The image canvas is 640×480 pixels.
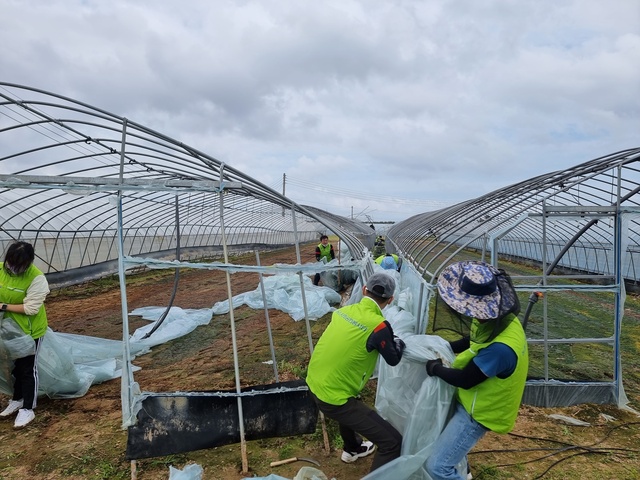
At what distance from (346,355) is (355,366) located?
0.11 m

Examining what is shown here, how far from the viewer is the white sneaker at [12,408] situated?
4452 millimetres

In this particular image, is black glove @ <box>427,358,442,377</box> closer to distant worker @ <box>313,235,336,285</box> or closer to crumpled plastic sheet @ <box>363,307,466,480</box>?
crumpled plastic sheet @ <box>363,307,466,480</box>

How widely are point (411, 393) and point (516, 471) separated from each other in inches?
56.5

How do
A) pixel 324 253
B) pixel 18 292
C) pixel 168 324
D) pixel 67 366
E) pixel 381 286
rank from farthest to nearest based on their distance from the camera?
pixel 324 253 → pixel 168 324 → pixel 67 366 → pixel 18 292 → pixel 381 286

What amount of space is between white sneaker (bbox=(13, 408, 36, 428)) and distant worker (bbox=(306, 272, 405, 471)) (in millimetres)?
3408

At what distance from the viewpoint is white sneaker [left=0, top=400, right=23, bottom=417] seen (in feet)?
14.6

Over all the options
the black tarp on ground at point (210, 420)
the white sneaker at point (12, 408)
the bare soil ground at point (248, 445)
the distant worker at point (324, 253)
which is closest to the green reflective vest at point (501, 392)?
the bare soil ground at point (248, 445)

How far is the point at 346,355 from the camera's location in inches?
113

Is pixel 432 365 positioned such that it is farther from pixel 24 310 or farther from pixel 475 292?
Answer: pixel 24 310

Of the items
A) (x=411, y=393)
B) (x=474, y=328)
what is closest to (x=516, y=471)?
(x=411, y=393)

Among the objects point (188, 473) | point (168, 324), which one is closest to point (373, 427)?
point (188, 473)

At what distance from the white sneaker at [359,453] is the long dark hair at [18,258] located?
3.58 meters

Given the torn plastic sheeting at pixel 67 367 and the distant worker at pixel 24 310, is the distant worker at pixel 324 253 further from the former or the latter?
the distant worker at pixel 24 310

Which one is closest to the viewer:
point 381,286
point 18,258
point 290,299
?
point 381,286
